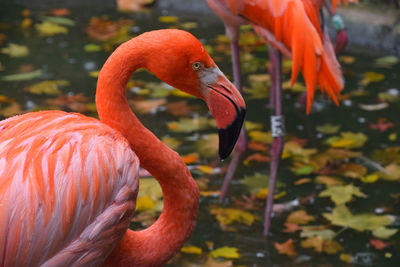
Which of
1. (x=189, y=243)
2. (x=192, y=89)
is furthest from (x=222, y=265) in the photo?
(x=192, y=89)

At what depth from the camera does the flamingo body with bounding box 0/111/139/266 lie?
1659 millimetres

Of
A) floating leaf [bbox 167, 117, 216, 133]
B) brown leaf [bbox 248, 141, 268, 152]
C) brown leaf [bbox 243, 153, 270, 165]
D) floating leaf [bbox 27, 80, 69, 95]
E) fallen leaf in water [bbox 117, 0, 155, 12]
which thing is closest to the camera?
brown leaf [bbox 243, 153, 270, 165]

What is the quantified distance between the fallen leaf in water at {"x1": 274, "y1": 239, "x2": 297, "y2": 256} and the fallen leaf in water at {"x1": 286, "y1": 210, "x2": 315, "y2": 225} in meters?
0.18

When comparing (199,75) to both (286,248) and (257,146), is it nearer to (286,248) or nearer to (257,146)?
(286,248)

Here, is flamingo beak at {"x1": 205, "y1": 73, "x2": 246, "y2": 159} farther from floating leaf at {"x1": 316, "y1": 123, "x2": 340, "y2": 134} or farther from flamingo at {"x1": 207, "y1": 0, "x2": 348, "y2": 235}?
floating leaf at {"x1": 316, "y1": 123, "x2": 340, "y2": 134}

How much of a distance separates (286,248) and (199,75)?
4.32 ft

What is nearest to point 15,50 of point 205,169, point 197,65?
point 205,169

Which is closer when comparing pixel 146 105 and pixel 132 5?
pixel 146 105

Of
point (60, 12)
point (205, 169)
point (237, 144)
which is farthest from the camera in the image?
point (60, 12)

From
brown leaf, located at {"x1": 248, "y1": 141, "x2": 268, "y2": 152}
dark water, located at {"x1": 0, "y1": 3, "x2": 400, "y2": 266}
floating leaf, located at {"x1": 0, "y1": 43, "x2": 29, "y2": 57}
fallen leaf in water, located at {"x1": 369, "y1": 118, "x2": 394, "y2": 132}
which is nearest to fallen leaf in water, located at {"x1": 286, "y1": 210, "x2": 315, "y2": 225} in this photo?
dark water, located at {"x1": 0, "y1": 3, "x2": 400, "y2": 266}

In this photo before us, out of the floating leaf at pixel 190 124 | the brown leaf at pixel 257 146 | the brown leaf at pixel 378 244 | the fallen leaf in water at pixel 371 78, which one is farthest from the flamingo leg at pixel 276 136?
the fallen leaf in water at pixel 371 78

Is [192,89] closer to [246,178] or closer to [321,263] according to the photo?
[321,263]

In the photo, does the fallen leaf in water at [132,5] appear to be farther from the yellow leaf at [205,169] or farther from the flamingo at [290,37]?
the flamingo at [290,37]

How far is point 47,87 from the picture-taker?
441 cm
